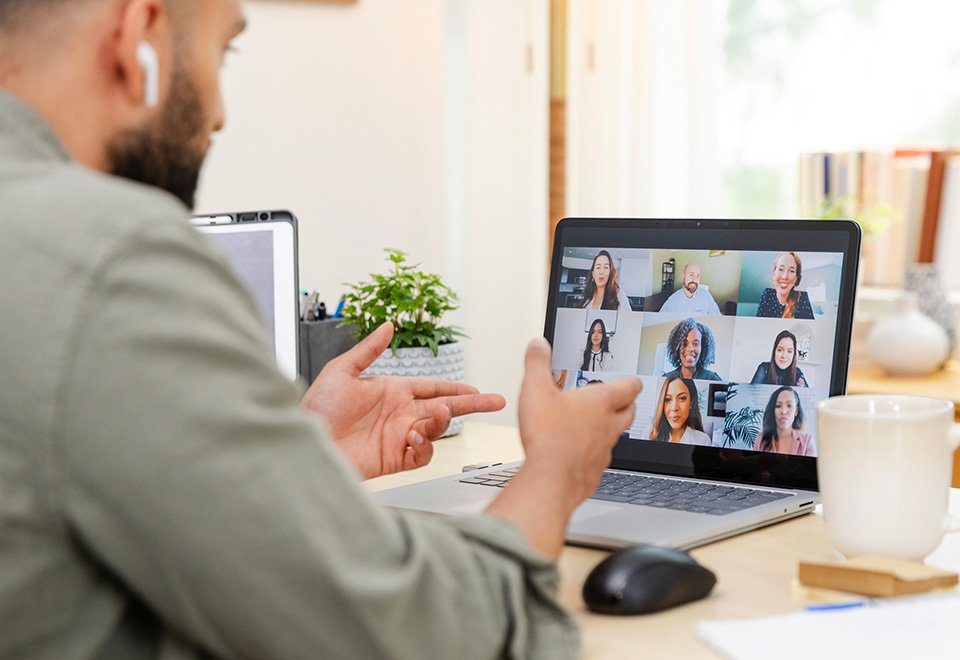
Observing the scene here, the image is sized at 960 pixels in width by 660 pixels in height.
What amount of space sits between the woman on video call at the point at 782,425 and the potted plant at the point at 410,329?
1.78 ft

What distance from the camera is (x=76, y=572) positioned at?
0.47m

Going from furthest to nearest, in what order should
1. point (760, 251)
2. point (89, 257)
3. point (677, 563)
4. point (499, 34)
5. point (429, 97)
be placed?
point (499, 34), point (429, 97), point (760, 251), point (677, 563), point (89, 257)

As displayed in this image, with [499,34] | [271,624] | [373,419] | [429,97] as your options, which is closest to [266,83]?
[429,97]

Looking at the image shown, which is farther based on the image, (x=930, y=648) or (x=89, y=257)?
(x=930, y=648)

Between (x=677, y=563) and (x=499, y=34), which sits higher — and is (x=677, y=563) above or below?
below

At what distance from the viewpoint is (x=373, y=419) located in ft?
3.47

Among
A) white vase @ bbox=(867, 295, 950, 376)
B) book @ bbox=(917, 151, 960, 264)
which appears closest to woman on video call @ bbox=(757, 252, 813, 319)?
white vase @ bbox=(867, 295, 950, 376)

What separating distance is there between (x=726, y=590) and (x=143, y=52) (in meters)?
0.55

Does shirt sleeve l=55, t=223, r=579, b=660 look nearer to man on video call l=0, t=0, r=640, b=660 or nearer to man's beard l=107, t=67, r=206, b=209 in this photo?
man on video call l=0, t=0, r=640, b=660

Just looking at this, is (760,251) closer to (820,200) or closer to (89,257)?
(89,257)

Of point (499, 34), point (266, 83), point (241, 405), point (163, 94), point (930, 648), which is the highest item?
point (499, 34)

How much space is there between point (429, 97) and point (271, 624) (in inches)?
80.7

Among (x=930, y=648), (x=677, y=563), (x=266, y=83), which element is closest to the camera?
(x=930, y=648)

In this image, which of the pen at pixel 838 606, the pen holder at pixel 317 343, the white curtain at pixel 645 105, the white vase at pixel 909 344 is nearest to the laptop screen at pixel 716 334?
the pen at pixel 838 606
